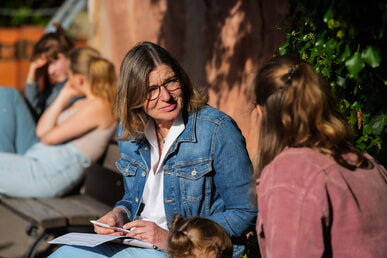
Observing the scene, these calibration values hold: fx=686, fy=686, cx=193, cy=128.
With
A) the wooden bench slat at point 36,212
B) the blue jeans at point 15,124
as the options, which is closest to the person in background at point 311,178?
the wooden bench slat at point 36,212

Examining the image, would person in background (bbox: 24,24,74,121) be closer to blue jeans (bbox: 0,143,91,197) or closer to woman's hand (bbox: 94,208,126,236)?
blue jeans (bbox: 0,143,91,197)

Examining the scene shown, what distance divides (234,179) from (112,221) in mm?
644

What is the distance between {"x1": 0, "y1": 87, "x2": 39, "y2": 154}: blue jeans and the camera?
549 cm

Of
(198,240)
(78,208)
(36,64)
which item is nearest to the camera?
(198,240)

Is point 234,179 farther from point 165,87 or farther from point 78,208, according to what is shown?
point 78,208

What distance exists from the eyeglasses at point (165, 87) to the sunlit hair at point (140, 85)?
0.03m

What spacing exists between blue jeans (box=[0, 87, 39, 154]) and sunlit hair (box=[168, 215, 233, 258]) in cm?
304

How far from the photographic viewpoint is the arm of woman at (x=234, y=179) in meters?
3.10

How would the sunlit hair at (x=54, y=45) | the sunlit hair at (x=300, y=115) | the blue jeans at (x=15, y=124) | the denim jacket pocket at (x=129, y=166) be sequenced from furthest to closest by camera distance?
the sunlit hair at (x=54, y=45), the blue jeans at (x=15, y=124), the denim jacket pocket at (x=129, y=166), the sunlit hair at (x=300, y=115)

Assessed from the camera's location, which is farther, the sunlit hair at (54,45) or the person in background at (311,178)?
the sunlit hair at (54,45)

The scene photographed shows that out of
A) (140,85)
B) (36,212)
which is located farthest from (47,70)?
(140,85)

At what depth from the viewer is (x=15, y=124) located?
558 cm

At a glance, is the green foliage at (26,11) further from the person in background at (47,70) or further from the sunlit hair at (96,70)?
the sunlit hair at (96,70)

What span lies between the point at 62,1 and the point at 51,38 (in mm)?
12842
